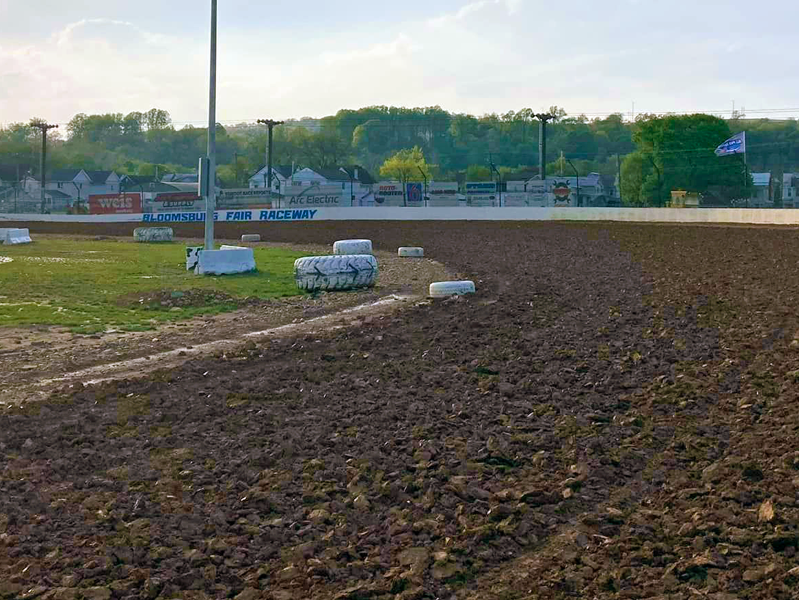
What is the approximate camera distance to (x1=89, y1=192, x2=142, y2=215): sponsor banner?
75625mm

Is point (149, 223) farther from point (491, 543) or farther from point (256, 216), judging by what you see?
point (491, 543)

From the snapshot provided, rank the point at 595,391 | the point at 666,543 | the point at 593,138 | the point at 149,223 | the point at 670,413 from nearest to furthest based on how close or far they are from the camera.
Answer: the point at 666,543
the point at 670,413
the point at 595,391
the point at 149,223
the point at 593,138

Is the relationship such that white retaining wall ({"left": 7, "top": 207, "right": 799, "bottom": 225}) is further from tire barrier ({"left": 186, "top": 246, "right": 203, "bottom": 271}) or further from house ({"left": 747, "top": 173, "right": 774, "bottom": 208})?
house ({"left": 747, "top": 173, "right": 774, "bottom": 208})

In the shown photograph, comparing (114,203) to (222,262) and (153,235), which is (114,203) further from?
(222,262)

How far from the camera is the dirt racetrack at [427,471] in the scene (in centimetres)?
505

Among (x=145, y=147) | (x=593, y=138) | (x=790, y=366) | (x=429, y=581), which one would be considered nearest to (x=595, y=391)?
(x=790, y=366)

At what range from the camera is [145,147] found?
197m

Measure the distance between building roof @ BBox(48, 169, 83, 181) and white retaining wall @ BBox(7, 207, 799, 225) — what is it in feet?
240

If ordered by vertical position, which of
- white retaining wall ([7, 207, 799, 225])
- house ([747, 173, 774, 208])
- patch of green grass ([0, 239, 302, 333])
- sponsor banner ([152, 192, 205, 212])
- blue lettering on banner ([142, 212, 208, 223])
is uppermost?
house ([747, 173, 774, 208])

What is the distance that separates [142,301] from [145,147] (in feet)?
614

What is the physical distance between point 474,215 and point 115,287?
38237 millimetres

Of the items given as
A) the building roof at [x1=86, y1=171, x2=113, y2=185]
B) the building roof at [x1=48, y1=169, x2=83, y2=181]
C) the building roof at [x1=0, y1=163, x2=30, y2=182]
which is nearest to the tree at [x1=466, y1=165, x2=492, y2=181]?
the building roof at [x1=86, y1=171, x2=113, y2=185]

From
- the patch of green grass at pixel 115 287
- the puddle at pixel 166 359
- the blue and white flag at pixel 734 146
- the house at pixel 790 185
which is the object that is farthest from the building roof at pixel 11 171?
the puddle at pixel 166 359

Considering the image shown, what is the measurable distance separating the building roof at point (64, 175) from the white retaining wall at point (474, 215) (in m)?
73.2
